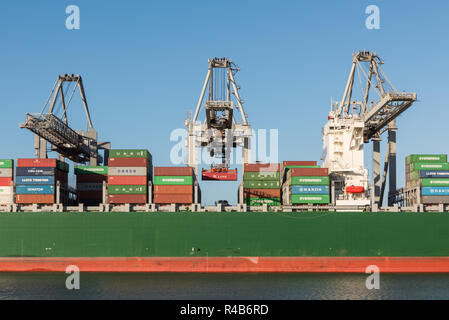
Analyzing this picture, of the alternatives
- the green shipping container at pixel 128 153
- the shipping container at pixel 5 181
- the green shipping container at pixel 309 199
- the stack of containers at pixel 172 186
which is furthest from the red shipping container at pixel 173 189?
the shipping container at pixel 5 181

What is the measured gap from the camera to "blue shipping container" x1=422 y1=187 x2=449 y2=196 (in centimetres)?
4250

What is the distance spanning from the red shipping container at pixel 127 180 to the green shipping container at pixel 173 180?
3.52 feet

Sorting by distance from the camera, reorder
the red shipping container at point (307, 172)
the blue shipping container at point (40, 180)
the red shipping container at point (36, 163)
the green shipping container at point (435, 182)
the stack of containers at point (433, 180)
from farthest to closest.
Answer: the green shipping container at point (435, 182), the stack of containers at point (433, 180), the red shipping container at point (307, 172), the red shipping container at point (36, 163), the blue shipping container at point (40, 180)

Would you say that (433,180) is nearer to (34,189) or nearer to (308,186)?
(308,186)

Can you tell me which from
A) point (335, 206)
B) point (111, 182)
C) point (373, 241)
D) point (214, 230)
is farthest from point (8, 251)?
point (373, 241)

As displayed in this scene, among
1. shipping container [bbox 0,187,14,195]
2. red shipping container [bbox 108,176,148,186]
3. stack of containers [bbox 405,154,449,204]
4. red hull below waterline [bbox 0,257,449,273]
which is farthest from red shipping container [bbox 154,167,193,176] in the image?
stack of containers [bbox 405,154,449,204]

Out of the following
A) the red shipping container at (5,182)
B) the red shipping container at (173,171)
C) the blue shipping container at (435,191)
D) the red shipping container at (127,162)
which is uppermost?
the red shipping container at (127,162)

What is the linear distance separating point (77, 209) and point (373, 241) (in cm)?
2518

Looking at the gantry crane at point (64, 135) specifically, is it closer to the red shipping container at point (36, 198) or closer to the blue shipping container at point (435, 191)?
the red shipping container at point (36, 198)

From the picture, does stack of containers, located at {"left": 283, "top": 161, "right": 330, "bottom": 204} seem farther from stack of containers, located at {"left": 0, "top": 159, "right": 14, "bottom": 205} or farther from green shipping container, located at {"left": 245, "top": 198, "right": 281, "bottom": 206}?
stack of containers, located at {"left": 0, "top": 159, "right": 14, "bottom": 205}

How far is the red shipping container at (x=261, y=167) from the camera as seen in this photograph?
4422 centimetres

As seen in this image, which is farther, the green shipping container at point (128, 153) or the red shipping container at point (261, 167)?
the red shipping container at point (261, 167)

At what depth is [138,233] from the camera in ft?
131

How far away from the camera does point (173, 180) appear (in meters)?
41.9
